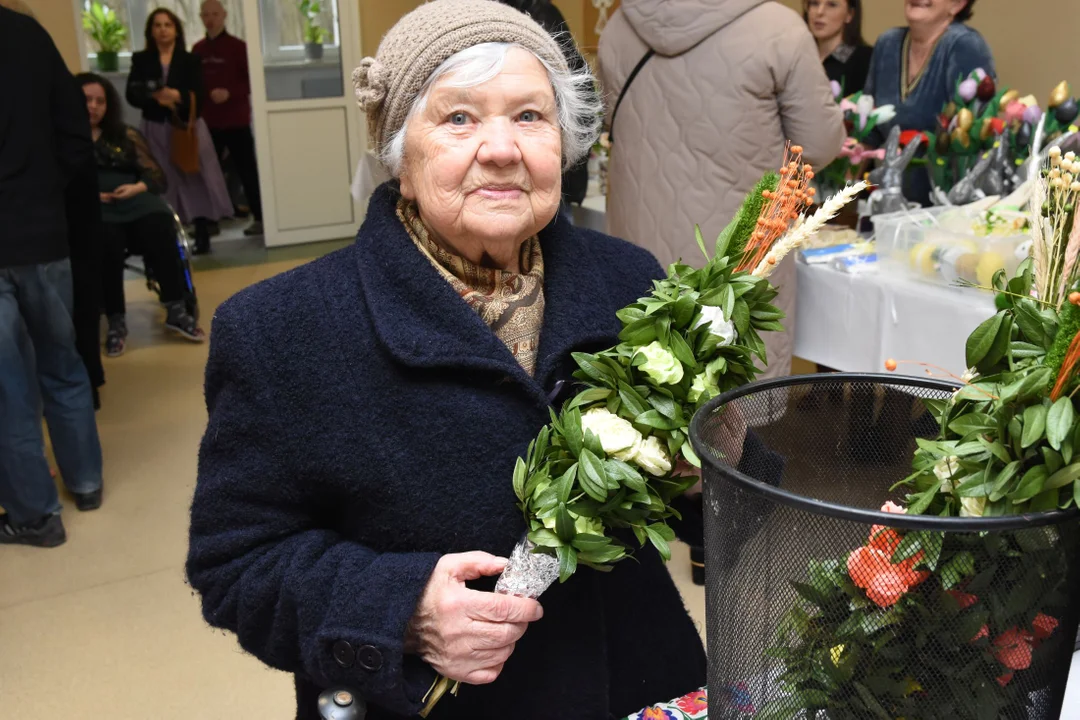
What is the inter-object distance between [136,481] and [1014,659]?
12.2 ft

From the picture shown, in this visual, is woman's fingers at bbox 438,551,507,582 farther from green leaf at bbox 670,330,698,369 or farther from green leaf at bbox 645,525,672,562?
green leaf at bbox 670,330,698,369

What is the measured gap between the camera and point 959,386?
2.76 ft

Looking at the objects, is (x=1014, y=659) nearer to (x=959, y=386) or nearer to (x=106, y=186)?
(x=959, y=386)

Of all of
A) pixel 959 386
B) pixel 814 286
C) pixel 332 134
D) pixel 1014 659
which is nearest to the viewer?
pixel 1014 659

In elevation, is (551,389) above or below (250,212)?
above

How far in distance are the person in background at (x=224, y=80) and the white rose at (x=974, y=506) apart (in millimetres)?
7569

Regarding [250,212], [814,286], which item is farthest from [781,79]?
[250,212]

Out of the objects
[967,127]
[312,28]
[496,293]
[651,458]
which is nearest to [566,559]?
[651,458]

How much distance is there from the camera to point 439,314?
47.6 inches

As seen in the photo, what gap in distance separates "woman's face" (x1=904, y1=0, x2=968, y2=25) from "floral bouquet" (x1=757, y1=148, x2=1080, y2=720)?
10.5ft

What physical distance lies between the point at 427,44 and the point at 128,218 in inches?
175

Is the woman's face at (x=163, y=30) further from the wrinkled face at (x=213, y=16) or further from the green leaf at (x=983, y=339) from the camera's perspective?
the green leaf at (x=983, y=339)

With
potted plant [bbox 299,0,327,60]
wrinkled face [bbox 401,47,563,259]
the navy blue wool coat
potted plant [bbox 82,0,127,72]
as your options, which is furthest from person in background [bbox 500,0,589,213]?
potted plant [bbox 82,0,127,72]

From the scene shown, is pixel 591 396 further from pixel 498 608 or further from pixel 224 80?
pixel 224 80
